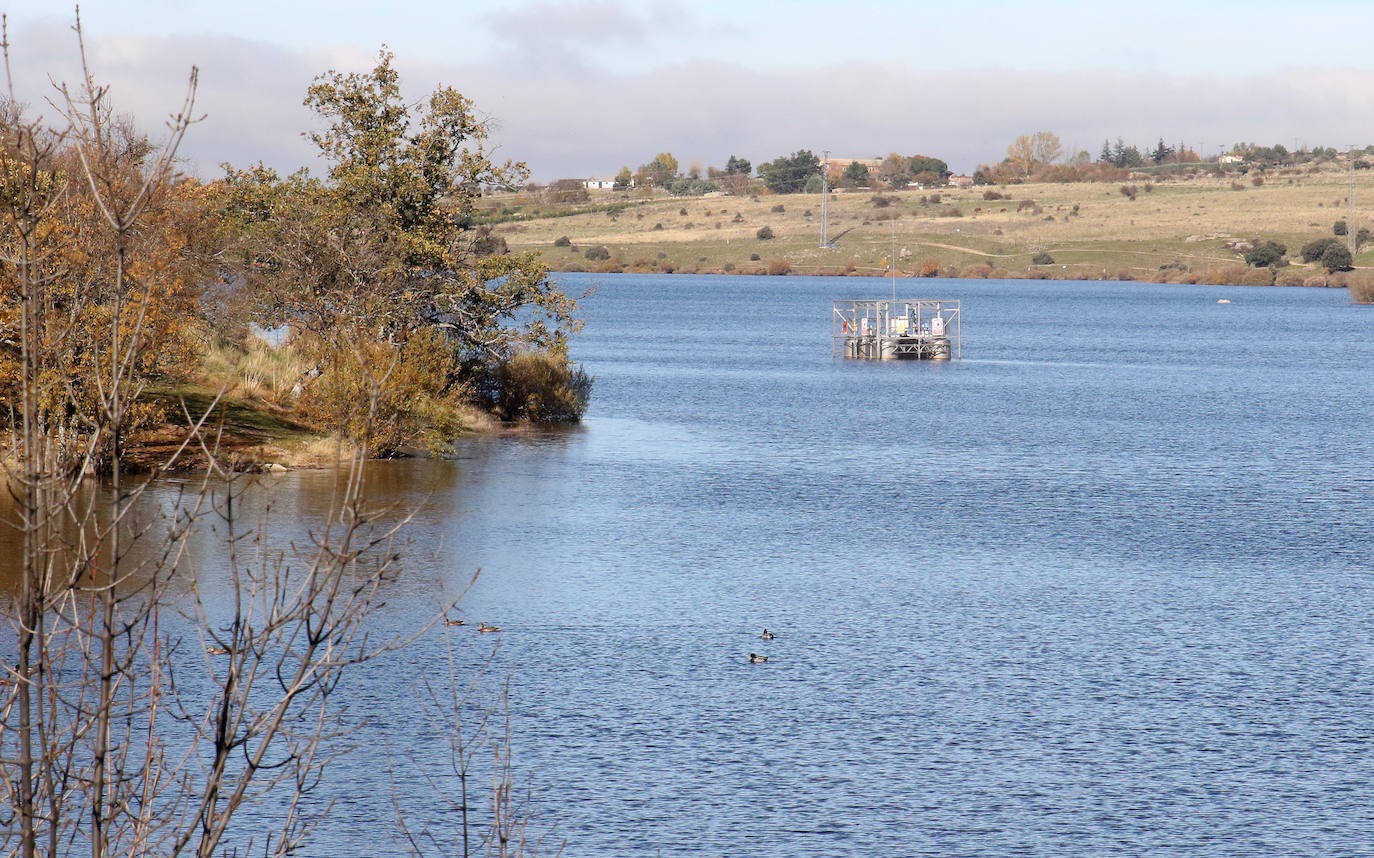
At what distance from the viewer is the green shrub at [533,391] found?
141 feet

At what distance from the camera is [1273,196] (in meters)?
162

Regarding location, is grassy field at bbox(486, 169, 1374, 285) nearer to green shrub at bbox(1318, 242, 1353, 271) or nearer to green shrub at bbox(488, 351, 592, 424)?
green shrub at bbox(1318, 242, 1353, 271)

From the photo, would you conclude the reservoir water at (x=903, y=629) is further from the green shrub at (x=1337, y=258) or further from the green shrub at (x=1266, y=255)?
the green shrub at (x=1266, y=255)

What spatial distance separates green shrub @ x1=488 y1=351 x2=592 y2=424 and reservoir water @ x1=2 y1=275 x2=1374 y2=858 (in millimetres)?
990

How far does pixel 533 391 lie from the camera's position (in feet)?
141

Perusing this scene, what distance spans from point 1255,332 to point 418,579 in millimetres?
76363

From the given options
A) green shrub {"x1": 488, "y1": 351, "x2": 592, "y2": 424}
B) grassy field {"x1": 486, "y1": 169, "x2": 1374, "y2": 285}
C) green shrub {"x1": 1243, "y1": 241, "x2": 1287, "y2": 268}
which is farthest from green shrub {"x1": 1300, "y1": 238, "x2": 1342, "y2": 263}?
green shrub {"x1": 488, "y1": 351, "x2": 592, "y2": 424}

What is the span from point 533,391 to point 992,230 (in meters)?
127

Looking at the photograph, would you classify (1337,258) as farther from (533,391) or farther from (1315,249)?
(533,391)

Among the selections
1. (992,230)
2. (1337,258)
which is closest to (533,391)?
(1337,258)

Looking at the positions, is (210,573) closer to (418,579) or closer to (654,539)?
(418,579)

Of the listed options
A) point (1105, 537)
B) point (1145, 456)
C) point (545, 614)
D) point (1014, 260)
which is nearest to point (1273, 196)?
point (1014, 260)

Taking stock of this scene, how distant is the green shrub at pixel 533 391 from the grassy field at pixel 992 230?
332 ft

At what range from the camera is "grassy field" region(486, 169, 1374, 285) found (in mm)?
148750
